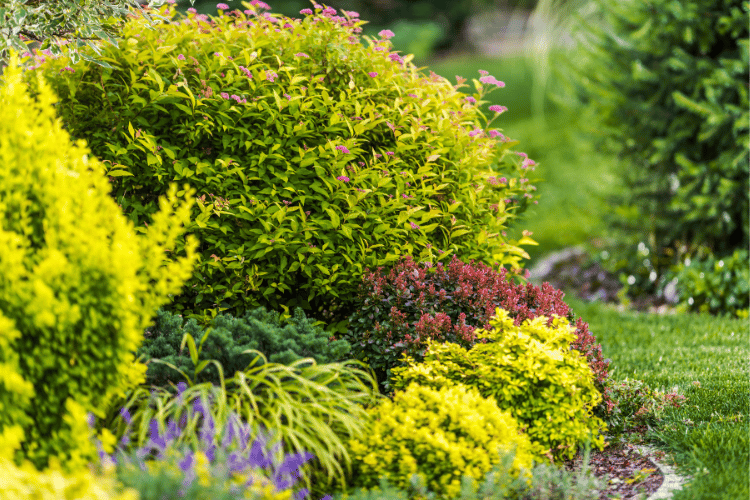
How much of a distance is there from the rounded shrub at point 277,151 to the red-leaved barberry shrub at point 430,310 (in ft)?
0.67

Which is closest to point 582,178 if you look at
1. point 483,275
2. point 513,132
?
point 513,132

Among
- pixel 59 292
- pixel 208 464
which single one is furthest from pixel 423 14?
pixel 208 464

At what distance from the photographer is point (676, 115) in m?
7.46

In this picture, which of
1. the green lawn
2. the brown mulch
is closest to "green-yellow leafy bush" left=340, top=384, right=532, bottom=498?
the brown mulch

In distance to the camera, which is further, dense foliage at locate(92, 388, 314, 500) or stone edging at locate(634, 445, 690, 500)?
stone edging at locate(634, 445, 690, 500)

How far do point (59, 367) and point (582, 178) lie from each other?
12030 millimetres

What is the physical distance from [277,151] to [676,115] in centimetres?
548

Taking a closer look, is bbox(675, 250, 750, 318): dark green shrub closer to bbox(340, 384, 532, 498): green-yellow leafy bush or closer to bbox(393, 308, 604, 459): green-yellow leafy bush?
bbox(393, 308, 604, 459): green-yellow leafy bush

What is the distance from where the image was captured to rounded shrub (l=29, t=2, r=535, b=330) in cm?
395

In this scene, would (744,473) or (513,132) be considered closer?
(744,473)

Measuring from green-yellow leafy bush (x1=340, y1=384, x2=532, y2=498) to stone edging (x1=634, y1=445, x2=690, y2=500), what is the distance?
2.08ft

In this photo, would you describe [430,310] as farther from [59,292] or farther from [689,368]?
[689,368]

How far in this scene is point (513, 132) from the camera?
51.2ft

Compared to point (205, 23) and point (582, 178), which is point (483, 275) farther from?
point (582, 178)
